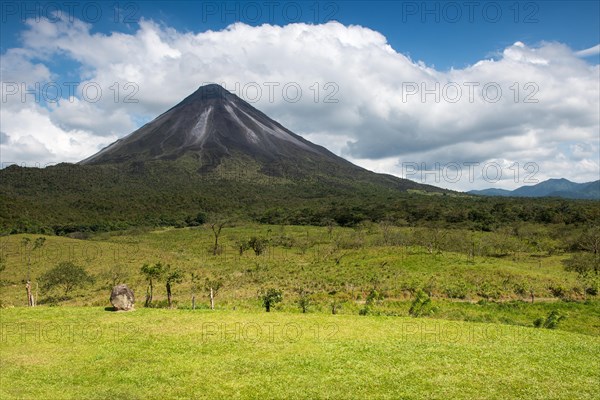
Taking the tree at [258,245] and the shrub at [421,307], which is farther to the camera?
the tree at [258,245]

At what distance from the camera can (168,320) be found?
19.1 m

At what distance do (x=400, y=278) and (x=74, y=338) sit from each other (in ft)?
100

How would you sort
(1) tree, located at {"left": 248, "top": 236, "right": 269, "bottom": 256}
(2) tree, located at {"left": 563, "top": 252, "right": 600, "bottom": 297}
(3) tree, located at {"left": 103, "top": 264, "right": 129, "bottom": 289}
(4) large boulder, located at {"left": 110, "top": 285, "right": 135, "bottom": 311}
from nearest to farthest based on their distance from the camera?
(4) large boulder, located at {"left": 110, "top": 285, "right": 135, "bottom": 311}
(2) tree, located at {"left": 563, "top": 252, "right": 600, "bottom": 297}
(3) tree, located at {"left": 103, "top": 264, "right": 129, "bottom": 289}
(1) tree, located at {"left": 248, "top": 236, "right": 269, "bottom": 256}

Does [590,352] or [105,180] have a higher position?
[105,180]

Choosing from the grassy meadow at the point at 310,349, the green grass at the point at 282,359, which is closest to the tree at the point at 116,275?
the grassy meadow at the point at 310,349

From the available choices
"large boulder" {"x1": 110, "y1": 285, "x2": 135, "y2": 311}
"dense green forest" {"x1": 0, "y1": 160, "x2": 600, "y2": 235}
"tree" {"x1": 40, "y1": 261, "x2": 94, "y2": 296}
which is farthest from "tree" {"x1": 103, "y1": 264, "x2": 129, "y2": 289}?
"dense green forest" {"x1": 0, "y1": 160, "x2": 600, "y2": 235}

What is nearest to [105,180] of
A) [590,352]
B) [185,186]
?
[185,186]

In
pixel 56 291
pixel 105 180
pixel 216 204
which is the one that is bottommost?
pixel 56 291

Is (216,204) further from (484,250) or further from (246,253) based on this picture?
(484,250)

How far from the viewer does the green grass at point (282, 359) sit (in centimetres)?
1199

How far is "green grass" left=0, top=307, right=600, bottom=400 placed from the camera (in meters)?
12.0

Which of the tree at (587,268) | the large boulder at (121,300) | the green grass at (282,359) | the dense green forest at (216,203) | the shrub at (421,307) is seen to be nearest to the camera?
the green grass at (282,359)

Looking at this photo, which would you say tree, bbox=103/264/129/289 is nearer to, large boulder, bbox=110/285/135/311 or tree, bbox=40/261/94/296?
tree, bbox=40/261/94/296

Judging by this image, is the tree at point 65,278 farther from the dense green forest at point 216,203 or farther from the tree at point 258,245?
the dense green forest at point 216,203
